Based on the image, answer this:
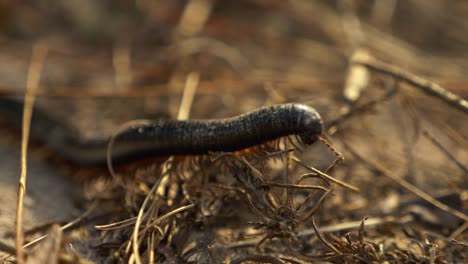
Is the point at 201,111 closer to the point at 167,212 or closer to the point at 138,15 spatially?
the point at 167,212

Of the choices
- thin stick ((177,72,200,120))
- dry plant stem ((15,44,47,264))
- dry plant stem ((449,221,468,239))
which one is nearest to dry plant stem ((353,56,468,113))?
dry plant stem ((449,221,468,239))

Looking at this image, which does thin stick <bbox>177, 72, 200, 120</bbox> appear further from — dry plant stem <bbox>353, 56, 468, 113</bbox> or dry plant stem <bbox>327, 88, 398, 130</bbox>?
dry plant stem <bbox>353, 56, 468, 113</bbox>

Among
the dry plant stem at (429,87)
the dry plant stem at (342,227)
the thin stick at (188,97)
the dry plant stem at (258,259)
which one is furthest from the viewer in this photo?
the thin stick at (188,97)

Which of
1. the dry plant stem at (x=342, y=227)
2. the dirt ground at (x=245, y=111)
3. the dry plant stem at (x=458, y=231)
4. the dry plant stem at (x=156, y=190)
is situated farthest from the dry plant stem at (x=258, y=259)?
the dry plant stem at (x=458, y=231)

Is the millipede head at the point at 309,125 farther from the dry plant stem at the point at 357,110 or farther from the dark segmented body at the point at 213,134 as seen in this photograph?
the dry plant stem at the point at 357,110

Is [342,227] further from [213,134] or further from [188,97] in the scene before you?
[188,97]
